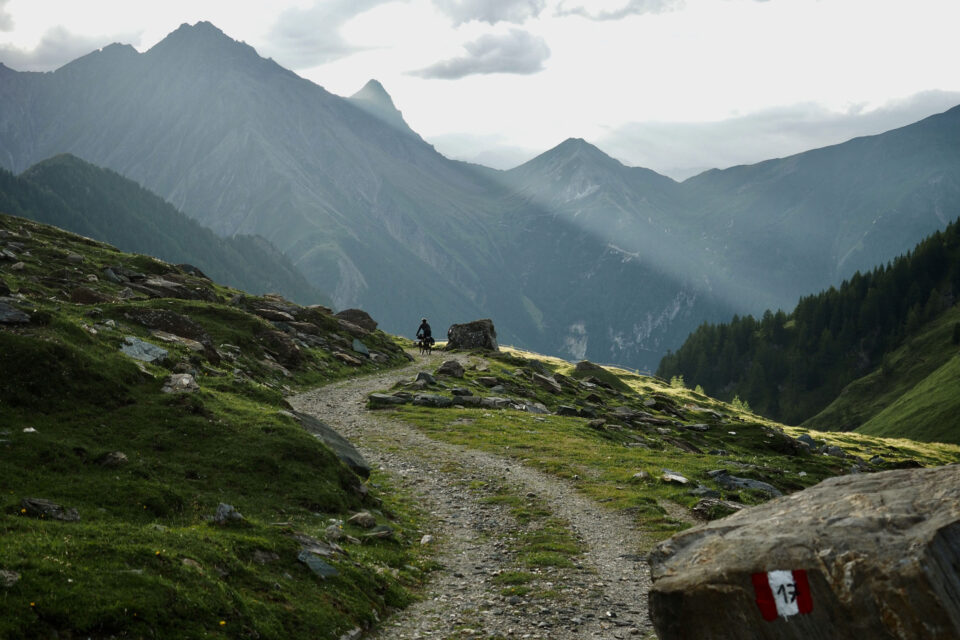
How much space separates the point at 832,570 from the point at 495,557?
46.2 feet

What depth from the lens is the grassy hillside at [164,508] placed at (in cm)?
1340

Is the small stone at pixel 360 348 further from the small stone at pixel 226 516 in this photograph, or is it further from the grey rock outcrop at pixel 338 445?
the small stone at pixel 226 516

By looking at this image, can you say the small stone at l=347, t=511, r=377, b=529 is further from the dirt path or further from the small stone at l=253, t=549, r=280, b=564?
the small stone at l=253, t=549, r=280, b=564

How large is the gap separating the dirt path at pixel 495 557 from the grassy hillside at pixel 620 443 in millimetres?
2064

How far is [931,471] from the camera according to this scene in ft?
43.5

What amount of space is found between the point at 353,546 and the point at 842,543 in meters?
15.2

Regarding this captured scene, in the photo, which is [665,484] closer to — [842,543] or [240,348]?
[842,543]

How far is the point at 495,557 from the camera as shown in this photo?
2347cm

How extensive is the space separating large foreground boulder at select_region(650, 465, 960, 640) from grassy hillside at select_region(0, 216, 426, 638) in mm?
8665

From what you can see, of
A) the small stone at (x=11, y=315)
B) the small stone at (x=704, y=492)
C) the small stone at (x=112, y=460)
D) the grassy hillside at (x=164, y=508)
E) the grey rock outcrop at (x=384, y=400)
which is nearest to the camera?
the grassy hillside at (x=164, y=508)

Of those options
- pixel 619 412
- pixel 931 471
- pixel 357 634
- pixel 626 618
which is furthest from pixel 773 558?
pixel 619 412

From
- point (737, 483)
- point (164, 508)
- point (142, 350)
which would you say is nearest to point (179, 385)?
point (142, 350)

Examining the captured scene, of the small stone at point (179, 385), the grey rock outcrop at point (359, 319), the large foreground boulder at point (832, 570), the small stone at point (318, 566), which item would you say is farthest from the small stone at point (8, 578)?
the grey rock outcrop at point (359, 319)

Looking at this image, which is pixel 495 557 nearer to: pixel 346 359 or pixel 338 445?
pixel 338 445
